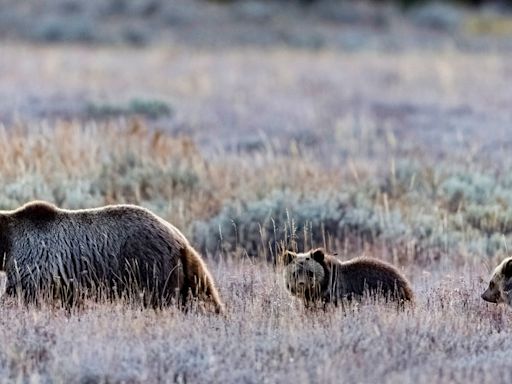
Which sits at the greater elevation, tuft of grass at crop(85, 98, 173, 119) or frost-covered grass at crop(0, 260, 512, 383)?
tuft of grass at crop(85, 98, 173, 119)

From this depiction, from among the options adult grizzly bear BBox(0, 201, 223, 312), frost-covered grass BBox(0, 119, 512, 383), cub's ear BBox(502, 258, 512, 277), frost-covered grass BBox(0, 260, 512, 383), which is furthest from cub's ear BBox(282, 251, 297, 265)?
cub's ear BBox(502, 258, 512, 277)

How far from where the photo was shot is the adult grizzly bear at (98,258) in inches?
311

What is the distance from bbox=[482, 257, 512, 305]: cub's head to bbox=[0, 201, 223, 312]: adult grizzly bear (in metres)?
2.10

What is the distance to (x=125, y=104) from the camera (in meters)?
21.1

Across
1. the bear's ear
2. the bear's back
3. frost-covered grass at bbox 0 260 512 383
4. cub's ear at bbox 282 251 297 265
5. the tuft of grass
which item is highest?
the tuft of grass

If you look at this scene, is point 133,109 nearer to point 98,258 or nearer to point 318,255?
point 318,255

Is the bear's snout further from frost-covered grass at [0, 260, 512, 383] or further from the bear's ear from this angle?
the bear's ear

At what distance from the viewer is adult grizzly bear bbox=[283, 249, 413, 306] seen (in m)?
8.68

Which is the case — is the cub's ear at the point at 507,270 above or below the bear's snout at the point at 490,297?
above

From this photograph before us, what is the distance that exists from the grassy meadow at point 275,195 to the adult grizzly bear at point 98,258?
24 centimetres

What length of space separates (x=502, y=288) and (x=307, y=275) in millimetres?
1498

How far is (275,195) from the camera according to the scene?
40.1 ft

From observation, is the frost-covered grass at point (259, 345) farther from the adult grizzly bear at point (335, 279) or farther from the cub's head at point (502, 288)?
the adult grizzly bear at point (335, 279)

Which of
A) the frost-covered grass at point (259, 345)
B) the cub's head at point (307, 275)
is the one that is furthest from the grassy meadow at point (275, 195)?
the cub's head at point (307, 275)
